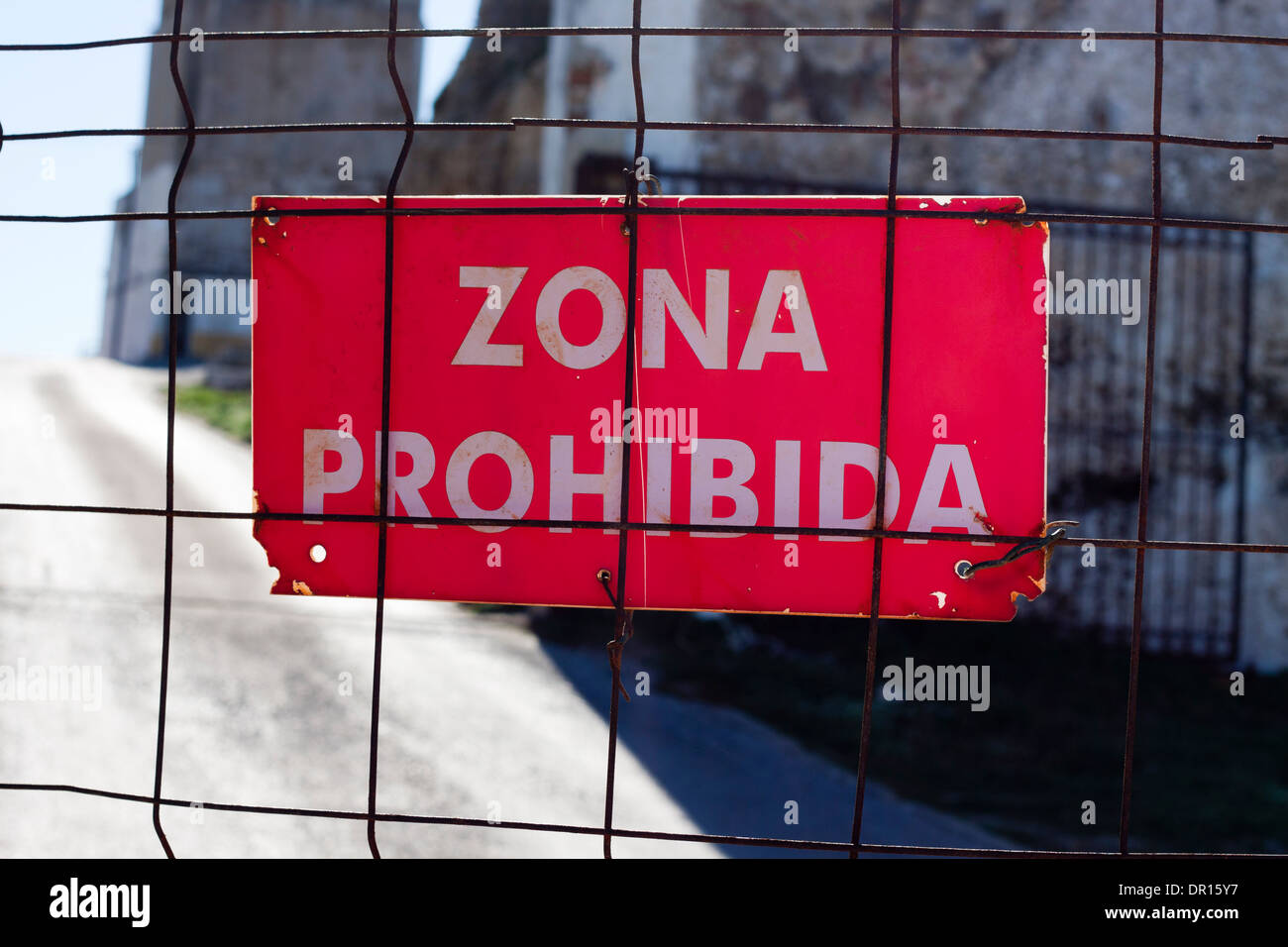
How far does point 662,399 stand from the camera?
1.62 meters

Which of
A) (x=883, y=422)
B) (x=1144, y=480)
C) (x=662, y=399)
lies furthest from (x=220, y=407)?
(x=1144, y=480)

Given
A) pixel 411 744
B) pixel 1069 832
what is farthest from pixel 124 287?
pixel 1069 832

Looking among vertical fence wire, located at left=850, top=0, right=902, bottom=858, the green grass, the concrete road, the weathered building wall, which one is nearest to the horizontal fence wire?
vertical fence wire, located at left=850, top=0, right=902, bottom=858

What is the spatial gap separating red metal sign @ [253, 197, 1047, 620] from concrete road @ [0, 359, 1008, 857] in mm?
2705

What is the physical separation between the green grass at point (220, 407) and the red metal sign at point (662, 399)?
11.6m

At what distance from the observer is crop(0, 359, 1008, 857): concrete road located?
423 centimetres

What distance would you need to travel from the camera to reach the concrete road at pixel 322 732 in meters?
4.23

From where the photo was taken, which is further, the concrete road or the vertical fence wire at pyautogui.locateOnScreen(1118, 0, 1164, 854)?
the concrete road

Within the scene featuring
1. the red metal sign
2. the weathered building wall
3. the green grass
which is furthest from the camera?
the weathered building wall

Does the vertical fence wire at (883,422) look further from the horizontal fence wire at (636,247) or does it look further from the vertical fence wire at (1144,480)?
the vertical fence wire at (1144,480)

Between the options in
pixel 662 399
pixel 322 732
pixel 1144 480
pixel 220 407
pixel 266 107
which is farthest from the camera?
pixel 266 107

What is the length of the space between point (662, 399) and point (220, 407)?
45.8ft

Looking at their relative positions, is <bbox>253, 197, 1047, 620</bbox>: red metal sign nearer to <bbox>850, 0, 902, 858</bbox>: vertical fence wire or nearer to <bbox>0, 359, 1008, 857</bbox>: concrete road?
<bbox>850, 0, 902, 858</bbox>: vertical fence wire

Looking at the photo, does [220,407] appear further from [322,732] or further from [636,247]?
[636,247]
